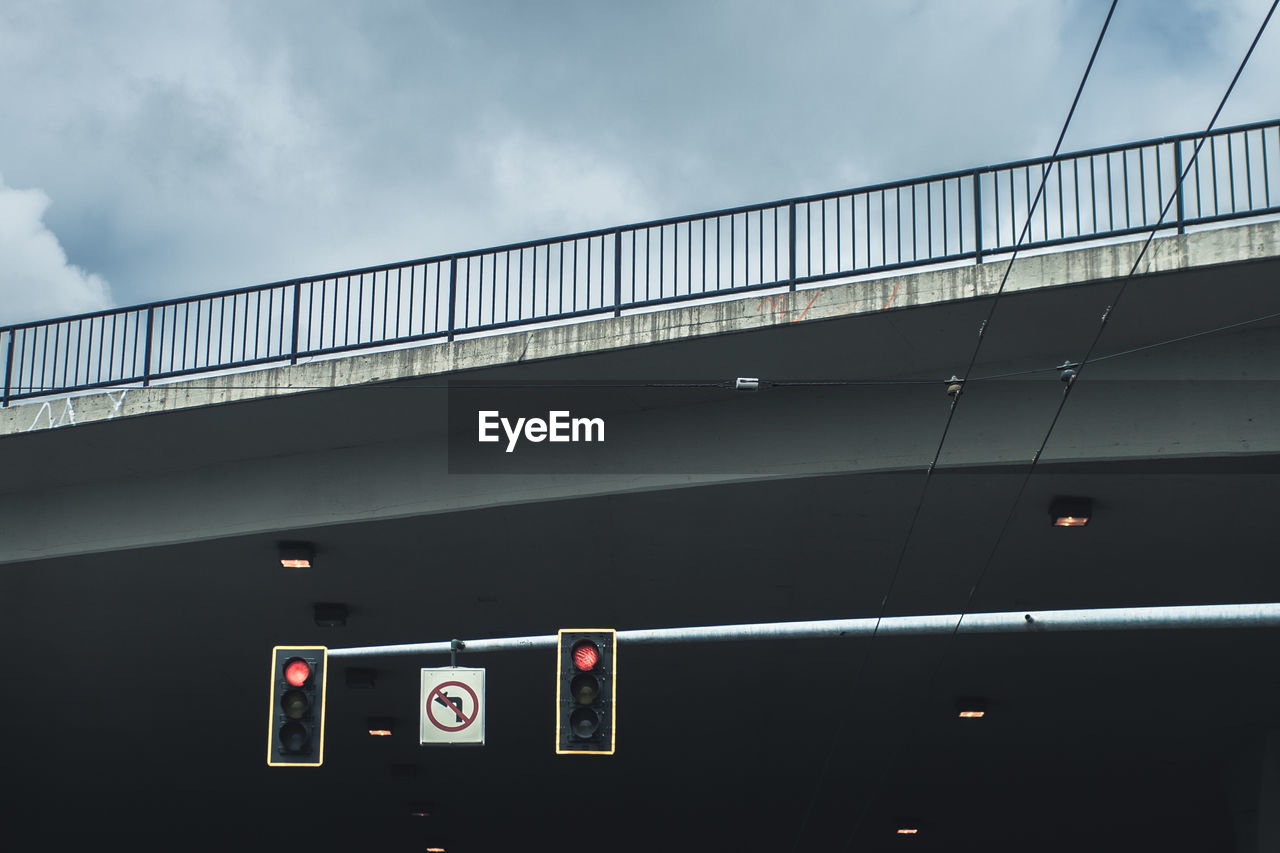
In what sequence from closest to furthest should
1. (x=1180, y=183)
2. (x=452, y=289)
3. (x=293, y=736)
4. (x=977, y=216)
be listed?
(x=293, y=736) < (x=1180, y=183) < (x=977, y=216) < (x=452, y=289)

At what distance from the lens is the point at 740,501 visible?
20141mm

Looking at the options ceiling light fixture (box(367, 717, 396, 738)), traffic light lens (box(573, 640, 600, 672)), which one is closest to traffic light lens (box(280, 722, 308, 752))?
traffic light lens (box(573, 640, 600, 672))

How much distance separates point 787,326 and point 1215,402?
4.74 m

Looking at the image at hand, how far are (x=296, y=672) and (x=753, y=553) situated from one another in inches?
315

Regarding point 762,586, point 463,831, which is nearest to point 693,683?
point 762,586

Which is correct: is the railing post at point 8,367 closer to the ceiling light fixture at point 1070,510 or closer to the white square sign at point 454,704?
the white square sign at point 454,704

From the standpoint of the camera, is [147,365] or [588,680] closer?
[588,680]

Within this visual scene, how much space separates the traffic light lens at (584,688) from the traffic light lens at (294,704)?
2.84m

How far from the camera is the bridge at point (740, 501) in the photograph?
58.6 feet

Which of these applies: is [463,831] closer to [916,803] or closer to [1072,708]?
[916,803]

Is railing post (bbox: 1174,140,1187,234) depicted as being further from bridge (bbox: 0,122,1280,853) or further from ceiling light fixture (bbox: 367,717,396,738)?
ceiling light fixture (bbox: 367,717,396,738)

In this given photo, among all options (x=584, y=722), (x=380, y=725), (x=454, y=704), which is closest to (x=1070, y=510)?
(x=584, y=722)

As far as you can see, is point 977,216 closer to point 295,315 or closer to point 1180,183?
point 1180,183

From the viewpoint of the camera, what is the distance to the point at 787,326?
18.1 m
